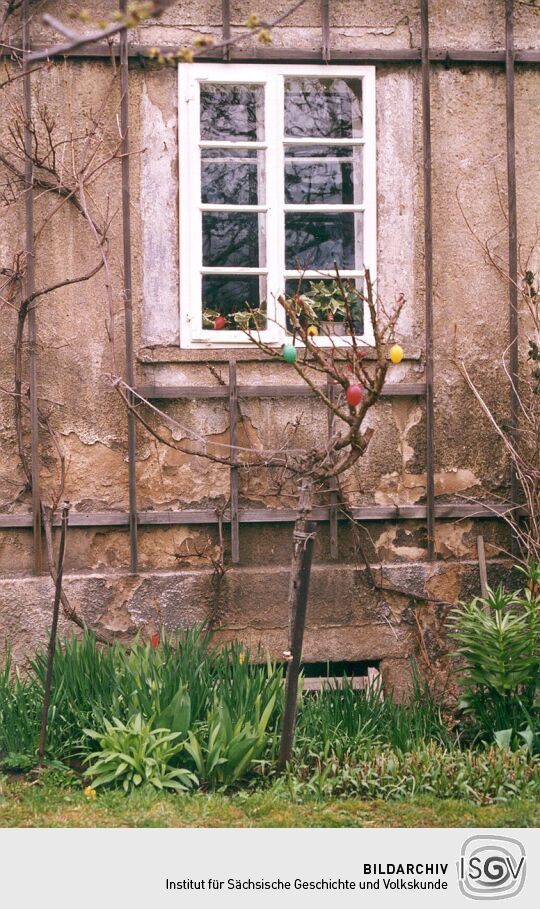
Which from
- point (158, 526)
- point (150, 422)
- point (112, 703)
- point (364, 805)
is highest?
point (150, 422)

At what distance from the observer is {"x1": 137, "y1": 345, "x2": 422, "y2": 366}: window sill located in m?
5.55

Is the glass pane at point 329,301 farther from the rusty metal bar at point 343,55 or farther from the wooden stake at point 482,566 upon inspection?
the wooden stake at point 482,566

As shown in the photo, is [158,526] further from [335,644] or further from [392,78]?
[392,78]

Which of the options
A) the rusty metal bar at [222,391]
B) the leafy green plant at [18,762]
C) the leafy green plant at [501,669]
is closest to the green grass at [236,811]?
the leafy green plant at [18,762]

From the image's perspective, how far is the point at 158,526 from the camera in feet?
18.3

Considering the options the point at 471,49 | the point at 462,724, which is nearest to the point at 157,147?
the point at 471,49

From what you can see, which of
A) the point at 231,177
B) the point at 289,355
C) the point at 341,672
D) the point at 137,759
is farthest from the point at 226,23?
the point at 137,759

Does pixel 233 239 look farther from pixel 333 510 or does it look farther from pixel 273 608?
pixel 273 608

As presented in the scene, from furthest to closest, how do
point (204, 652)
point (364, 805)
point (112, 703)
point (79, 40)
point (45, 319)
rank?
point (45, 319)
point (204, 652)
point (112, 703)
point (364, 805)
point (79, 40)

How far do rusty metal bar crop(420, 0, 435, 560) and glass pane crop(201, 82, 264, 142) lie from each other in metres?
0.89

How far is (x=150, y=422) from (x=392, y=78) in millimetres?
2309

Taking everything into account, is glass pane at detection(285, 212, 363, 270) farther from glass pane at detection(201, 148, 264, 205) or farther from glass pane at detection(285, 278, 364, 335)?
glass pane at detection(201, 148, 264, 205)

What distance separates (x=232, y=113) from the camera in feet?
18.5
